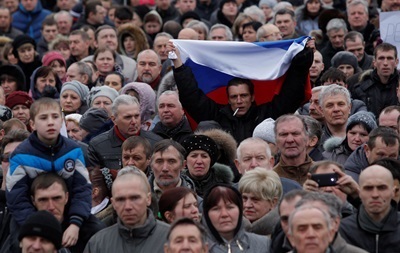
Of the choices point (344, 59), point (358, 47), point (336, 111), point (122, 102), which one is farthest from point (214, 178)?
point (358, 47)

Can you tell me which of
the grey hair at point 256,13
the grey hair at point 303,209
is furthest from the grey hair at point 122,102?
the grey hair at point 256,13

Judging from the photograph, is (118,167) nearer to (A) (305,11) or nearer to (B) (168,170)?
(B) (168,170)

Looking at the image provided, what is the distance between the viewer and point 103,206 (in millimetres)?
14938

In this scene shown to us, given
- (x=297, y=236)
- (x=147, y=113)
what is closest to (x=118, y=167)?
(x=147, y=113)

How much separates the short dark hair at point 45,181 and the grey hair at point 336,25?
9.51 metres

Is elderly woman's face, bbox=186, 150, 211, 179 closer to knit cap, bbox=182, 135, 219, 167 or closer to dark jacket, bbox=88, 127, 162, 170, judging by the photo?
knit cap, bbox=182, 135, 219, 167

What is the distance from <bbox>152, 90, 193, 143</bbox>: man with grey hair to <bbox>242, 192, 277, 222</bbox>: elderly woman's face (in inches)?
138

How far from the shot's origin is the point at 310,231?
1158 centimetres

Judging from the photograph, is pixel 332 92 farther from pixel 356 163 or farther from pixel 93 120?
pixel 93 120

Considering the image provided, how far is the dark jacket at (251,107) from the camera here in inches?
664

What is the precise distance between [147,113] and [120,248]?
18.8 feet

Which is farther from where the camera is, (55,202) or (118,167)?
(118,167)

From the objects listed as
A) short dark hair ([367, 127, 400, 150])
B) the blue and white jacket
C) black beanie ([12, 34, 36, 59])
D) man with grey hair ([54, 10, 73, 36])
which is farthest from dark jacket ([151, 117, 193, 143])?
man with grey hair ([54, 10, 73, 36])

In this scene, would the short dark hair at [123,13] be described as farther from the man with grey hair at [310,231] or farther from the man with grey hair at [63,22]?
the man with grey hair at [310,231]
